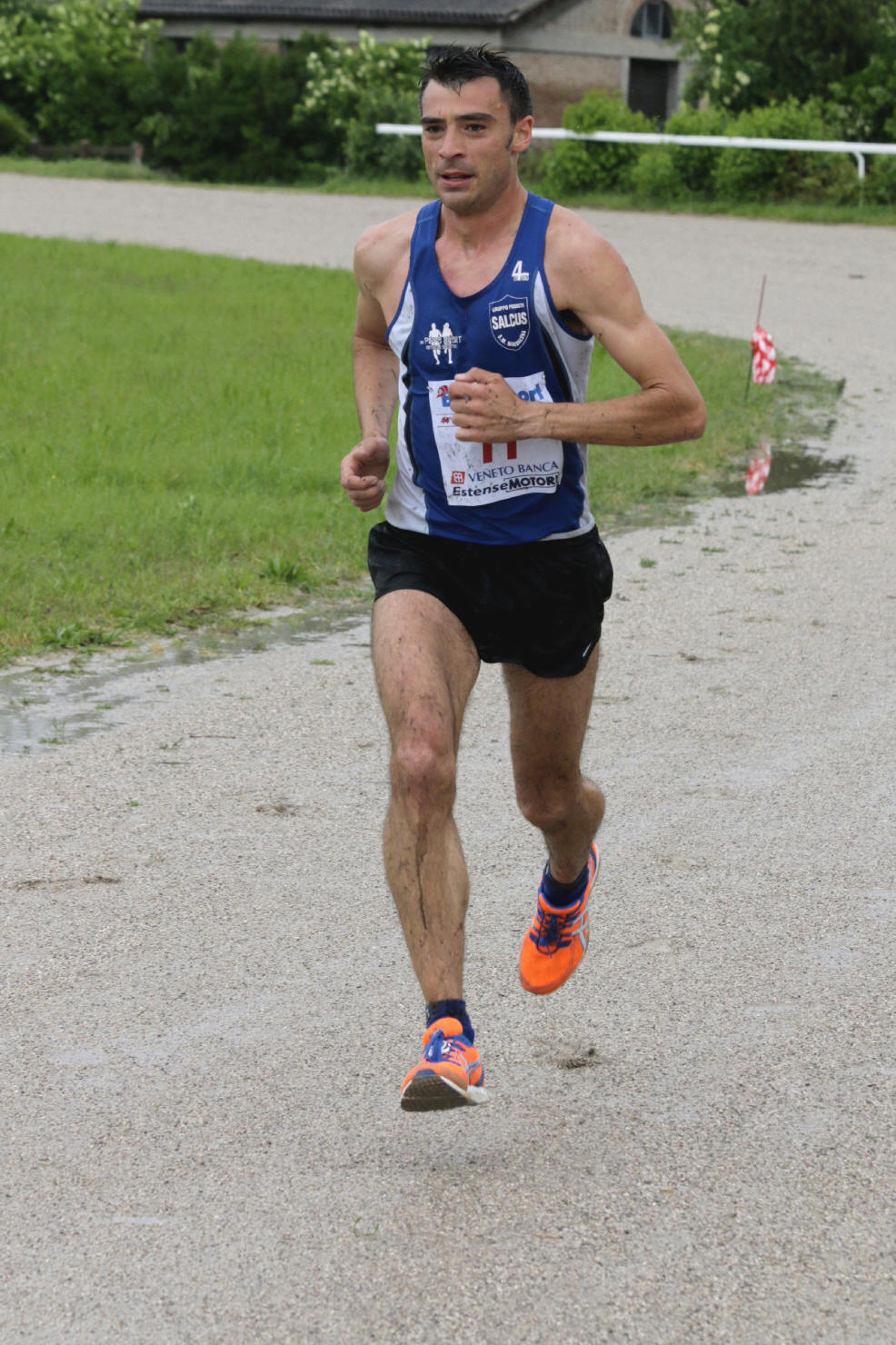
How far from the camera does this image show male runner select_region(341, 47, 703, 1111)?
3895mm

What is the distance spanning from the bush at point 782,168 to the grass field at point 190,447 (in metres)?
13.4

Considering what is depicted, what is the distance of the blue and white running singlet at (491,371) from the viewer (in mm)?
4074

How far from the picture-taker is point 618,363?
13.2 feet

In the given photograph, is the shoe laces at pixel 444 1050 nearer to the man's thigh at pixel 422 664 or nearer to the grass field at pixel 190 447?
the man's thigh at pixel 422 664

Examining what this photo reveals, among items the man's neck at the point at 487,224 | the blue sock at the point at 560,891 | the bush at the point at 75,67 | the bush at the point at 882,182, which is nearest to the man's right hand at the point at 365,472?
the man's neck at the point at 487,224

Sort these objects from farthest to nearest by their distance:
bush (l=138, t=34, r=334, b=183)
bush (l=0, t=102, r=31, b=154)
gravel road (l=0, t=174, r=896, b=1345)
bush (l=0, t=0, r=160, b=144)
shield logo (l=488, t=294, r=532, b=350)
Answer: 1. bush (l=0, t=0, r=160, b=144)
2. bush (l=0, t=102, r=31, b=154)
3. bush (l=138, t=34, r=334, b=183)
4. shield logo (l=488, t=294, r=532, b=350)
5. gravel road (l=0, t=174, r=896, b=1345)

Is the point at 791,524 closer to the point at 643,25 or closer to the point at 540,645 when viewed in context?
the point at 540,645

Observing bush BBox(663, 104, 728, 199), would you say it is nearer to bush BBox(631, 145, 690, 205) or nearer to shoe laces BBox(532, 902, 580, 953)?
bush BBox(631, 145, 690, 205)

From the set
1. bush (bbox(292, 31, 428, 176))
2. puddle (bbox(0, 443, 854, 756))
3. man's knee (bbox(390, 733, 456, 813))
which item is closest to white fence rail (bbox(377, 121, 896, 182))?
bush (bbox(292, 31, 428, 176))

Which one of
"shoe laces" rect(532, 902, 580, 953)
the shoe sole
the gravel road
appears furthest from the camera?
"shoe laces" rect(532, 902, 580, 953)

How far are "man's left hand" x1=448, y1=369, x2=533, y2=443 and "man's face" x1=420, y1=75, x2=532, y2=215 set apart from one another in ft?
1.47

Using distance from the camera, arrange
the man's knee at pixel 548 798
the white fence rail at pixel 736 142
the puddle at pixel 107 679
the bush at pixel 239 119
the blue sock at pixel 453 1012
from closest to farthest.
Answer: the blue sock at pixel 453 1012 < the man's knee at pixel 548 798 < the puddle at pixel 107 679 < the white fence rail at pixel 736 142 < the bush at pixel 239 119

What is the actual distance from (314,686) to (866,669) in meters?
2.28

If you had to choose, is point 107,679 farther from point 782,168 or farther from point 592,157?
point 592,157
